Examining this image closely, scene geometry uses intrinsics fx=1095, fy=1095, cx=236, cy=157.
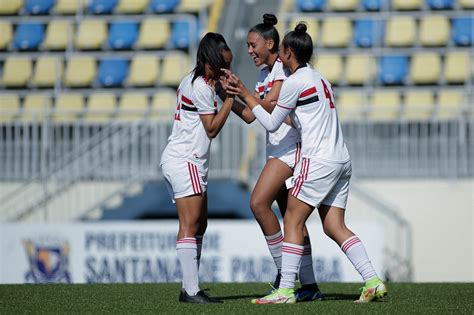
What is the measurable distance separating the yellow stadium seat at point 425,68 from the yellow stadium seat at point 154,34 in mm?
4345

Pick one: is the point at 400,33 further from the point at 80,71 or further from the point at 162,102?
the point at 80,71

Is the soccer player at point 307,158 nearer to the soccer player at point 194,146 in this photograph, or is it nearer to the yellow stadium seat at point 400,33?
the soccer player at point 194,146

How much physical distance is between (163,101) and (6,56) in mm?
3963

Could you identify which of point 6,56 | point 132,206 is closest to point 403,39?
point 132,206

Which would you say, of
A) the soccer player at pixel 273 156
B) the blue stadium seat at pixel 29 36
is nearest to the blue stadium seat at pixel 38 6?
the blue stadium seat at pixel 29 36

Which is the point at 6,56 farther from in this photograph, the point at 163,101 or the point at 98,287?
the point at 98,287

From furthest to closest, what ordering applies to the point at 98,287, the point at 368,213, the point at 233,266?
1. the point at 368,213
2. the point at 233,266
3. the point at 98,287

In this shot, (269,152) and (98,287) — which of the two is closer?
(269,152)

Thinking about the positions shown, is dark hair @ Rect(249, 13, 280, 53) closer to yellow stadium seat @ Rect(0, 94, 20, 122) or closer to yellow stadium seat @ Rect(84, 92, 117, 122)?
yellow stadium seat @ Rect(84, 92, 117, 122)

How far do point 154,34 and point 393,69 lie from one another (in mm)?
4261

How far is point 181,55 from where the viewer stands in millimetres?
18562

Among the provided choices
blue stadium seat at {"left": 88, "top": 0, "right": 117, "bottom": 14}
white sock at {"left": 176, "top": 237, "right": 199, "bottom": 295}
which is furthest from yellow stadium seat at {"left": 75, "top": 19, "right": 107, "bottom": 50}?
white sock at {"left": 176, "top": 237, "right": 199, "bottom": 295}

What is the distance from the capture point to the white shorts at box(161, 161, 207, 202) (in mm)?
8000

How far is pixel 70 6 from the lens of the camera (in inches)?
806
